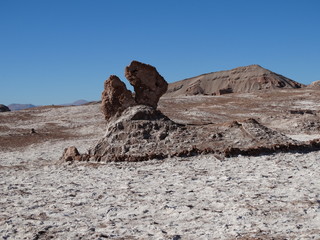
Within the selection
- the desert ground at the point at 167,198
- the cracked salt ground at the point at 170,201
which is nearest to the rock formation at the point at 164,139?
the desert ground at the point at 167,198

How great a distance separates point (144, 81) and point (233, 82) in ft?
369

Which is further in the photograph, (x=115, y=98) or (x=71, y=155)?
(x=115, y=98)

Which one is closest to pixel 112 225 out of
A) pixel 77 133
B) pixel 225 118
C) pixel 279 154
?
pixel 279 154

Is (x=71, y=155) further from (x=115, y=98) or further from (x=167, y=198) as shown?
(x=167, y=198)

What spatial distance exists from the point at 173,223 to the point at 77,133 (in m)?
25.3

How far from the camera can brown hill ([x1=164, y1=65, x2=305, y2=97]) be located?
119400 mm

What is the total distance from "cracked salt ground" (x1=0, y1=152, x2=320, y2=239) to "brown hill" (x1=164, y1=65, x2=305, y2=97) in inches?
4168

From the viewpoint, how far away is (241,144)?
15297 millimetres

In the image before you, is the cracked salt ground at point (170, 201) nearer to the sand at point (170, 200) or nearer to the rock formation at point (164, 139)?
the sand at point (170, 200)

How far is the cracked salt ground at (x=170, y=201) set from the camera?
700cm

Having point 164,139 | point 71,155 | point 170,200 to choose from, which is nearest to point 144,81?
point 164,139

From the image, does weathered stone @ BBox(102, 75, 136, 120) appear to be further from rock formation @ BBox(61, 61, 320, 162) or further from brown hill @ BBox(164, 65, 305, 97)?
brown hill @ BBox(164, 65, 305, 97)

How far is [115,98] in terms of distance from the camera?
19.1m

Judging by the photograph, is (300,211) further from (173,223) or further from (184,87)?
(184,87)
